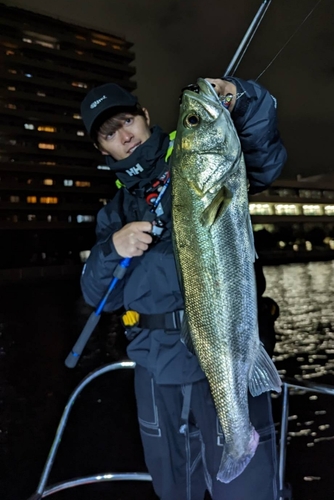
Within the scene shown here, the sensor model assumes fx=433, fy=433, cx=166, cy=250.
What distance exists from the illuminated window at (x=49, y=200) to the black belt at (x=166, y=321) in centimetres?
6781

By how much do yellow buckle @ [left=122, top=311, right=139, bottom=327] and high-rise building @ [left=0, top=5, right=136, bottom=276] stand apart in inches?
1871

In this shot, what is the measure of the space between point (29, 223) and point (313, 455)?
5947 cm

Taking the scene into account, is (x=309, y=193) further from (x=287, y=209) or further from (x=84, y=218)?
(x=84, y=218)

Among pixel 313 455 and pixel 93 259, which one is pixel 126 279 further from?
pixel 313 455

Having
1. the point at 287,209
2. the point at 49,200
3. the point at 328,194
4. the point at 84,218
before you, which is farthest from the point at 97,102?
the point at 328,194

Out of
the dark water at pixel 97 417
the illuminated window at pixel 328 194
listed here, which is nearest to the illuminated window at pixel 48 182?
the illuminated window at pixel 328 194

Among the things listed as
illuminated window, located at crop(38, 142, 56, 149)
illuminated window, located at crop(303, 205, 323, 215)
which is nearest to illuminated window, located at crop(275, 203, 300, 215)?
illuminated window, located at crop(303, 205, 323, 215)

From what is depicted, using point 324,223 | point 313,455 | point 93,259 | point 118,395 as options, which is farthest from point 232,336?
point 324,223

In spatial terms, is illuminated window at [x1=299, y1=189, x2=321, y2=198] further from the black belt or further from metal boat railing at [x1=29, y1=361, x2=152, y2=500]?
the black belt

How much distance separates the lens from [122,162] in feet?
9.32

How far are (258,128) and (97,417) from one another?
21.1ft

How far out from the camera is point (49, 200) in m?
68.7

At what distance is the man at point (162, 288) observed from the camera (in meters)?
2.40

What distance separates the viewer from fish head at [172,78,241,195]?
78.5 inches
